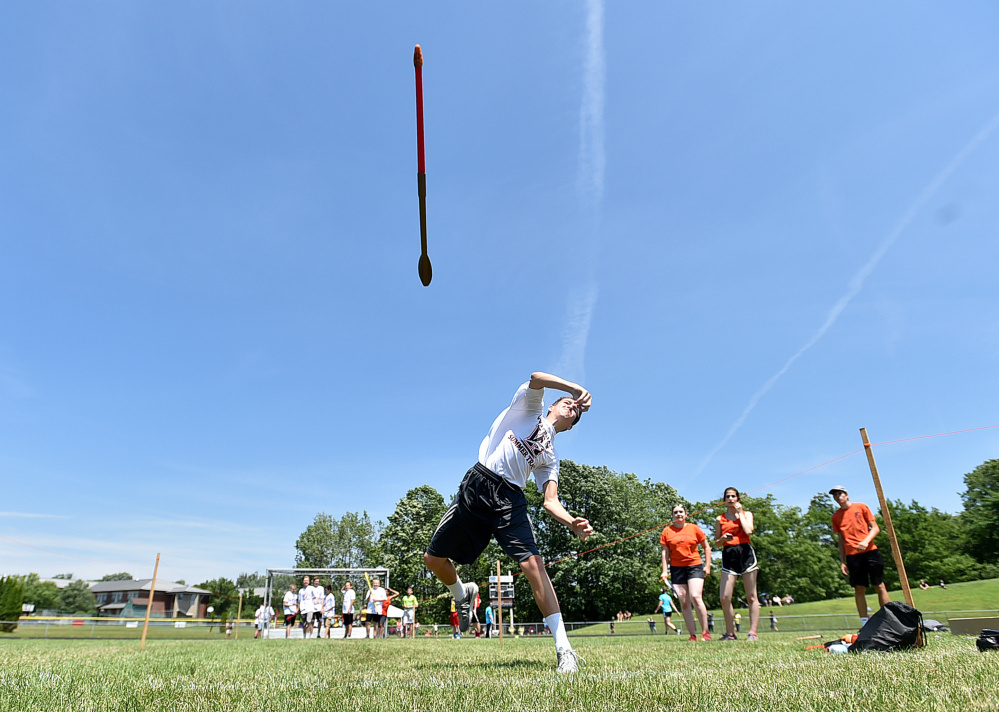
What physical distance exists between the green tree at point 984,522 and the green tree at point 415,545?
4367 centimetres

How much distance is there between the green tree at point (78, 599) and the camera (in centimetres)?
9044

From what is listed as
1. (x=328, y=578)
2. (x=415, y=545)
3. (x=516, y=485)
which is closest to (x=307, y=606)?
(x=516, y=485)

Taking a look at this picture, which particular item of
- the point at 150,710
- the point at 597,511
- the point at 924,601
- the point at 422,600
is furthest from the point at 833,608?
the point at 150,710

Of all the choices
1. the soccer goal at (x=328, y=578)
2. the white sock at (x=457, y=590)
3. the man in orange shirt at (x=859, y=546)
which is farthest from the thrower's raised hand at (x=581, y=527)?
the soccer goal at (x=328, y=578)

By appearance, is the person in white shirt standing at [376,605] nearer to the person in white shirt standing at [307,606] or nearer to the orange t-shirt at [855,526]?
the person in white shirt standing at [307,606]

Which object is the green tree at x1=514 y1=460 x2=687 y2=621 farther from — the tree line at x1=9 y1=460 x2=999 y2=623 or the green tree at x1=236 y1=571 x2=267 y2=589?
the green tree at x1=236 y1=571 x2=267 y2=589

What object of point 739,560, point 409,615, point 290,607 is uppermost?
point 739,560

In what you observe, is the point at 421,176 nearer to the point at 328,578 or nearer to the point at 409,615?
the point at 409,615

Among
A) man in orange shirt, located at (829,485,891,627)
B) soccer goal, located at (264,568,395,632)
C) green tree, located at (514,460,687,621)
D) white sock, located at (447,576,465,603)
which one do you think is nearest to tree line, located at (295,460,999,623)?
green tree, located at (514,460,687,621)

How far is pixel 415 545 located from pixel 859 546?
47326 mm

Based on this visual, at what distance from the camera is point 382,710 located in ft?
6.81

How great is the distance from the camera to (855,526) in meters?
7.51

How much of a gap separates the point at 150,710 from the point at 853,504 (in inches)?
320

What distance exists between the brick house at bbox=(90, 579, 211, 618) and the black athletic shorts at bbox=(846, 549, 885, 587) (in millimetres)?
93907
